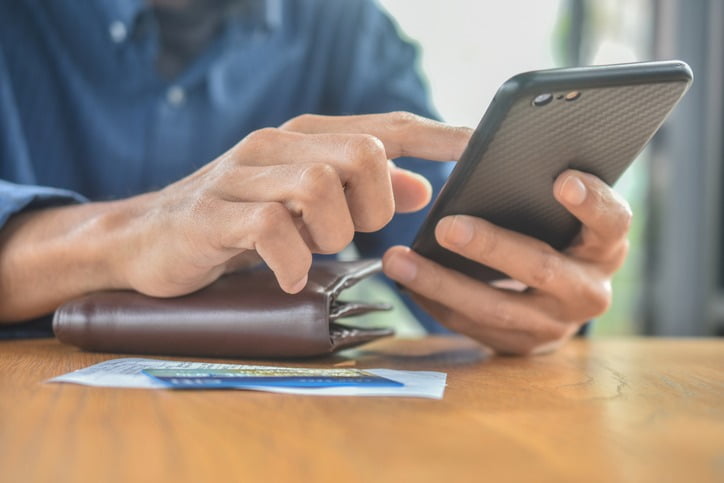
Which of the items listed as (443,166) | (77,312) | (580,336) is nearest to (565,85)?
(77,312)

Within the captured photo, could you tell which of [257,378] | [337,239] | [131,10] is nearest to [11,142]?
[131,10]

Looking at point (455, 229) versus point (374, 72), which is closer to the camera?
point (455, 229)

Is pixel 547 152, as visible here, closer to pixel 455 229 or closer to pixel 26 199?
pixel 455 229

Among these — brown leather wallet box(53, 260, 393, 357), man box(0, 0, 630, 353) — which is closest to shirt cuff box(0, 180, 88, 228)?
man box(0, 0, 630, 353)

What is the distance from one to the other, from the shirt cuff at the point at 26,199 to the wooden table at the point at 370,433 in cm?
28

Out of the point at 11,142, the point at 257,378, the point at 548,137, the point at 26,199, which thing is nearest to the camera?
the point at 257,378

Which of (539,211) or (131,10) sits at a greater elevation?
(131,10)

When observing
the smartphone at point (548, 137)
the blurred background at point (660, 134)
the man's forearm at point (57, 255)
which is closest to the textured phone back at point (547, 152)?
the smartphone at point (548, 137)

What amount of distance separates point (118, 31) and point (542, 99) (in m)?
1.00

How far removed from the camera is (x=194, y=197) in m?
0.64

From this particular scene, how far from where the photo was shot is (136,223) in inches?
27.0

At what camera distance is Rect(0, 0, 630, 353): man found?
0.61 meters

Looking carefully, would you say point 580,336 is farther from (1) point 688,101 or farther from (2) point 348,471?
(1) point 688,101

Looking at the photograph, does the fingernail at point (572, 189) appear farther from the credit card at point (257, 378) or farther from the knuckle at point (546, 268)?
the credit card at point (257, 378)
